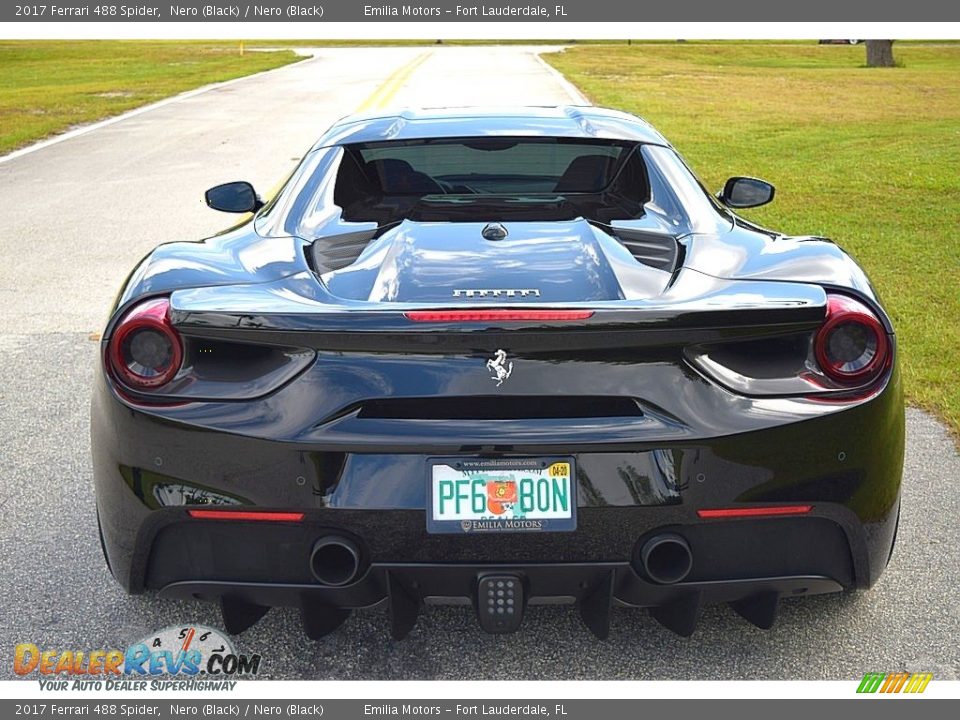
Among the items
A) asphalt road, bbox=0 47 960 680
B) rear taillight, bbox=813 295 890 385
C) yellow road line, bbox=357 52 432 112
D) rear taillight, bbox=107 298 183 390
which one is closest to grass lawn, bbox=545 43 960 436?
asphalt road, bbox=0 47 960 680

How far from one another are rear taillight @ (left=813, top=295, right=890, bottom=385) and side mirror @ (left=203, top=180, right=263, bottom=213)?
2.47 metres

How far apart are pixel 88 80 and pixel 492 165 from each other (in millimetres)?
31355

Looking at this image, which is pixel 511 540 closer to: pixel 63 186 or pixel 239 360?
pixel 239 360

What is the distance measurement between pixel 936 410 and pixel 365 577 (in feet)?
11.5

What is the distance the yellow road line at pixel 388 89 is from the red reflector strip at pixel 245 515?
15.5 m

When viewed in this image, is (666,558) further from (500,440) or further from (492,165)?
(492,165)

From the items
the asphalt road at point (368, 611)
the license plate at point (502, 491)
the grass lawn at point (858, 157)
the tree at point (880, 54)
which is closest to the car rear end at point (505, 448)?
the license plate at point (502, 491)

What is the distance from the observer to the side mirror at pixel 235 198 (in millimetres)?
4680

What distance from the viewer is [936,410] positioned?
18.0 feet

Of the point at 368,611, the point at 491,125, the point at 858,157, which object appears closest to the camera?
the point at 368,611

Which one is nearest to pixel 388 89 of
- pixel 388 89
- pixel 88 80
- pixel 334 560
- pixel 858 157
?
pixel 388 89

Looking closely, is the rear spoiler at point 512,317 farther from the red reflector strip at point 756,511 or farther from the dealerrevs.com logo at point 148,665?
the dealerrevs.com logo at point 148,665

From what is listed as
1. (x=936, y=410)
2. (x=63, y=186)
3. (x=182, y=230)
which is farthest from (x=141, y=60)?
(x=936, y=410)

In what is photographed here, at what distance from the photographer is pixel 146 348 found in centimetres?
302
